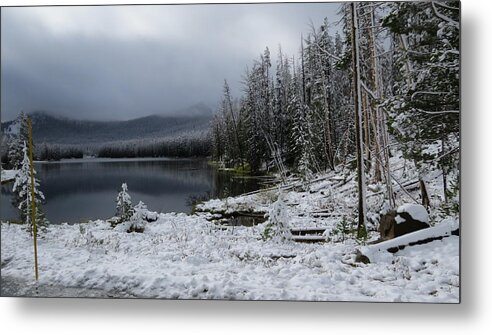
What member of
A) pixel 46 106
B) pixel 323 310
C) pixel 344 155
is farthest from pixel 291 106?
pixel 46 106

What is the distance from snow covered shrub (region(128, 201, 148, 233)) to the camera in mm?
4512

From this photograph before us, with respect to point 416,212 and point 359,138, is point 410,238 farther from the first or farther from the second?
point 359,138

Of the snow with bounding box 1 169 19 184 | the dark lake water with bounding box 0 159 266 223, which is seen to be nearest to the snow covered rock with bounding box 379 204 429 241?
the dark lake water with bounding box 0 159 266 223

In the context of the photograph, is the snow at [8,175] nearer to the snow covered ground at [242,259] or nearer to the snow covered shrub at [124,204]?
the snow covered ground at [242,259]

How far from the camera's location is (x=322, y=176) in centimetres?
444

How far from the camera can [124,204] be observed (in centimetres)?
451

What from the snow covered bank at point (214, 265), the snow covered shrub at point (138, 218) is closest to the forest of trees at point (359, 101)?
the snow covered bank at point (214, 265)

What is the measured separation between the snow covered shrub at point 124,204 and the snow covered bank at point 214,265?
0.19 meters

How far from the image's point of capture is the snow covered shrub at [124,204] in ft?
14.8

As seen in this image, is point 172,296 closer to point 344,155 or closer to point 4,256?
point 4,256

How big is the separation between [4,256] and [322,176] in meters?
3.15

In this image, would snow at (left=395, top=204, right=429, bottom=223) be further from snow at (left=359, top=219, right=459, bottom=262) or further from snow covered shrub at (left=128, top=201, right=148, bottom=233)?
snow covered shrub at (left=128, top=201, right=148, bottom=233)

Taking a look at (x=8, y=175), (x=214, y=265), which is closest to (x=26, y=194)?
(x=8, y=175)

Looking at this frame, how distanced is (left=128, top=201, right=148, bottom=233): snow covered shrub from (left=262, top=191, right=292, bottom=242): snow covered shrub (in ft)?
3.85
